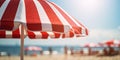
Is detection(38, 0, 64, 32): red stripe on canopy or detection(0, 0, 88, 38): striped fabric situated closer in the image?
detection(0, 0, 88, 38): striped fabric

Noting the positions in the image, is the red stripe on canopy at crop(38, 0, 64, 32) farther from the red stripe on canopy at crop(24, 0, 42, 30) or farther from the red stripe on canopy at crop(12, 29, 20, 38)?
the red stripe on canopy at crop(12, 29, 20, 38)

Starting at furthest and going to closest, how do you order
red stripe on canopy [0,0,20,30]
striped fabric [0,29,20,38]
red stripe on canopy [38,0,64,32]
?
striped fabric [0,29,20,38] < red stripe on canopy [38,0,64,32] < red stripe on canopy [0,0,20,30]

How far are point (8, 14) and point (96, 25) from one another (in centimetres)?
473

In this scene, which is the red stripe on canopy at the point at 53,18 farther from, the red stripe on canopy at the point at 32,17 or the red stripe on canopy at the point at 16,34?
the red stripe on canopy at the point at 16,34

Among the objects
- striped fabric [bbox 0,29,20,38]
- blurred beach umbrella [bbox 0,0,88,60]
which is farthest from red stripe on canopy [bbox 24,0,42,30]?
striped fabric [bbox 0,29,20,38]

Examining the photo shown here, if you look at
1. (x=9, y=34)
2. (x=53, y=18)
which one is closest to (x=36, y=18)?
(x=53, y=18)

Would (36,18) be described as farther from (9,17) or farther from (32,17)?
(9,17)

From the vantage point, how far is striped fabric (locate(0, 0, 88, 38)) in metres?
1.86

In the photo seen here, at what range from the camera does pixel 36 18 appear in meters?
1.96

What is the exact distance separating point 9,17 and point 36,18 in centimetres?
16

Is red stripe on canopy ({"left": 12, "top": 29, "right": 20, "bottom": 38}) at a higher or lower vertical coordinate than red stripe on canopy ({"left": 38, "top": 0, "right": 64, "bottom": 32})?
lower

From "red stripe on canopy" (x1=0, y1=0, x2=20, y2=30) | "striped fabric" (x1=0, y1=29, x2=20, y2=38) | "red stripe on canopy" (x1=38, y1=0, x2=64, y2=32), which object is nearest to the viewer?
"red stripe on canopy" (x1=0, y1=0, x2=20, y2=30)

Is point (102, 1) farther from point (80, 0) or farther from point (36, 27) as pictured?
point (36, 27)

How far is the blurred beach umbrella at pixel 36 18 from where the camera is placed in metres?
1.86
